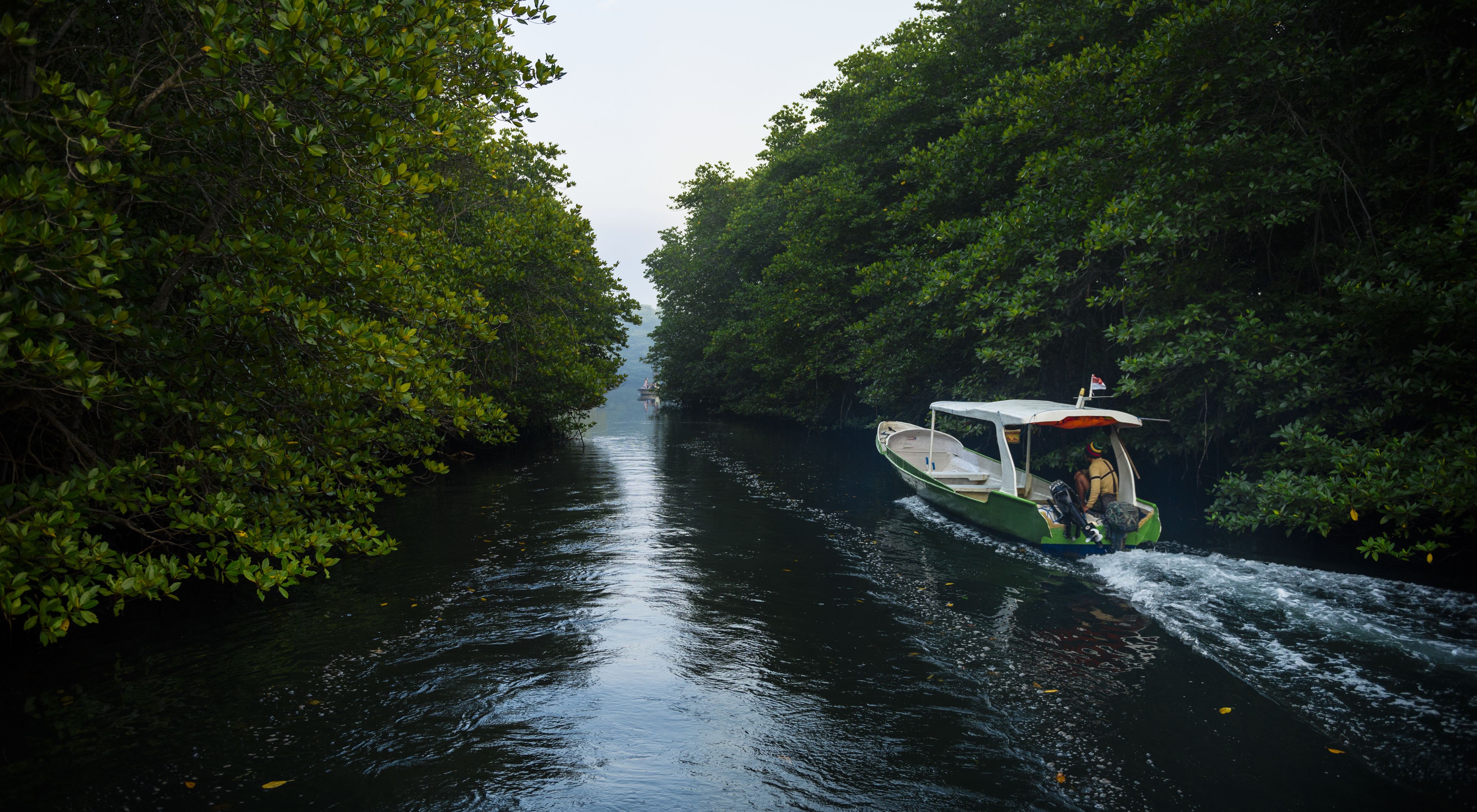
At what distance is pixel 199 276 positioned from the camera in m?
6.39

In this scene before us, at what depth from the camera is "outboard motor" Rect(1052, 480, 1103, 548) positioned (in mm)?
11367

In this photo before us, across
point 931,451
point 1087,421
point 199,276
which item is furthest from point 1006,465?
point 199,276

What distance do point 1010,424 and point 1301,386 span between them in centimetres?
434

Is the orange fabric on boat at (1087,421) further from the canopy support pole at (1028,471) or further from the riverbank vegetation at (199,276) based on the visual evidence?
the riverbank vegetation at (199,276)

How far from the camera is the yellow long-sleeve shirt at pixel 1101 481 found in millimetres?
12156

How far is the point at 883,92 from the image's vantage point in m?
27.8

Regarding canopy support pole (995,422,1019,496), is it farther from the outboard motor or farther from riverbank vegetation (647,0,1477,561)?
riverbank vegetation (647,0,1477,561)

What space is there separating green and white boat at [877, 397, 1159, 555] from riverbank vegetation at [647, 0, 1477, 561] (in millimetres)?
1220

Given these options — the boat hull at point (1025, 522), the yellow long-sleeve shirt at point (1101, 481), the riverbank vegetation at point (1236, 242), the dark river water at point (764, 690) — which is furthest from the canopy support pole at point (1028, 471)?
the dark river water at point (764, 690)

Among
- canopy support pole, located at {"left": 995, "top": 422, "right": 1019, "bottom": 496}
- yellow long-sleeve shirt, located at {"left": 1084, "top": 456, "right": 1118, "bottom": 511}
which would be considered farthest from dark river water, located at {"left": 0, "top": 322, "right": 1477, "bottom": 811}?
canopy support pole, located at {"left": 995, "top": 422, "right": 1019, "bottom": 496}

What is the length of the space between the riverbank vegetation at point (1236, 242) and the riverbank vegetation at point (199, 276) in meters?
10.5

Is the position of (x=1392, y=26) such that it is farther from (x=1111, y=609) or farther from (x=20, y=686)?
(x=20, y=686)

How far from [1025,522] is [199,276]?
36.8 ft

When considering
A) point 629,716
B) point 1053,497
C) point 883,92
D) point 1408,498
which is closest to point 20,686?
point 629,716
